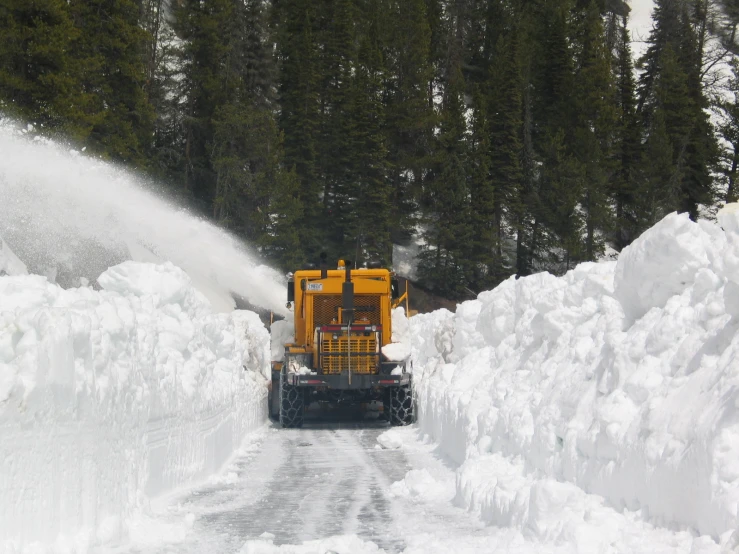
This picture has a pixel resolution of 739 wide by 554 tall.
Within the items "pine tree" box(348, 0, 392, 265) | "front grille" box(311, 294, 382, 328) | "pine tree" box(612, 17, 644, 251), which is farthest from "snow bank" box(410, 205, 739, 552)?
"pine tree" box(612, 17, 644, 251)

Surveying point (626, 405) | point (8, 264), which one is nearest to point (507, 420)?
point (626, 405)

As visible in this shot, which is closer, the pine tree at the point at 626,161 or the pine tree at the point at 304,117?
the pine tree at the point at 304,117

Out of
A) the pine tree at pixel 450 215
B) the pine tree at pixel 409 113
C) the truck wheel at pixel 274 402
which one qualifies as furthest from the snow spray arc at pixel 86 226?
the pine tree at pixel 409 113

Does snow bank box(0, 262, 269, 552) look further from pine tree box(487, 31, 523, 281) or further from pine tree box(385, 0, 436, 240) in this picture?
pine tree box(385, 0, 436, 240)

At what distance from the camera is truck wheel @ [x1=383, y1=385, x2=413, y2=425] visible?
16.0 metres

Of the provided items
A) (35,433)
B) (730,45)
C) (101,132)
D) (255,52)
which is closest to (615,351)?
(35,433)

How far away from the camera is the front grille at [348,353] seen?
15906mm

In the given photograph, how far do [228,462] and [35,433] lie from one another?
6111mm

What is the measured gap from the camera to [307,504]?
877 cm

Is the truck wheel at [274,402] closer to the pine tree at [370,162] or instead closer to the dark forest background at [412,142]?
the dark forest background at [412,142]

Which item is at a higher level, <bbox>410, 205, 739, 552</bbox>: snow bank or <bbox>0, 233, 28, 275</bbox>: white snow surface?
<bbox>0, 233, 28, 275</bbox>: white snow surface

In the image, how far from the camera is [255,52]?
1864 inches

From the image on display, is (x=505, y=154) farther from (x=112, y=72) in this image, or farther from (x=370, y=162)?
(x=112, y=72)

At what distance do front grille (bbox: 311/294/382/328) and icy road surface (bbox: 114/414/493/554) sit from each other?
142 inches
